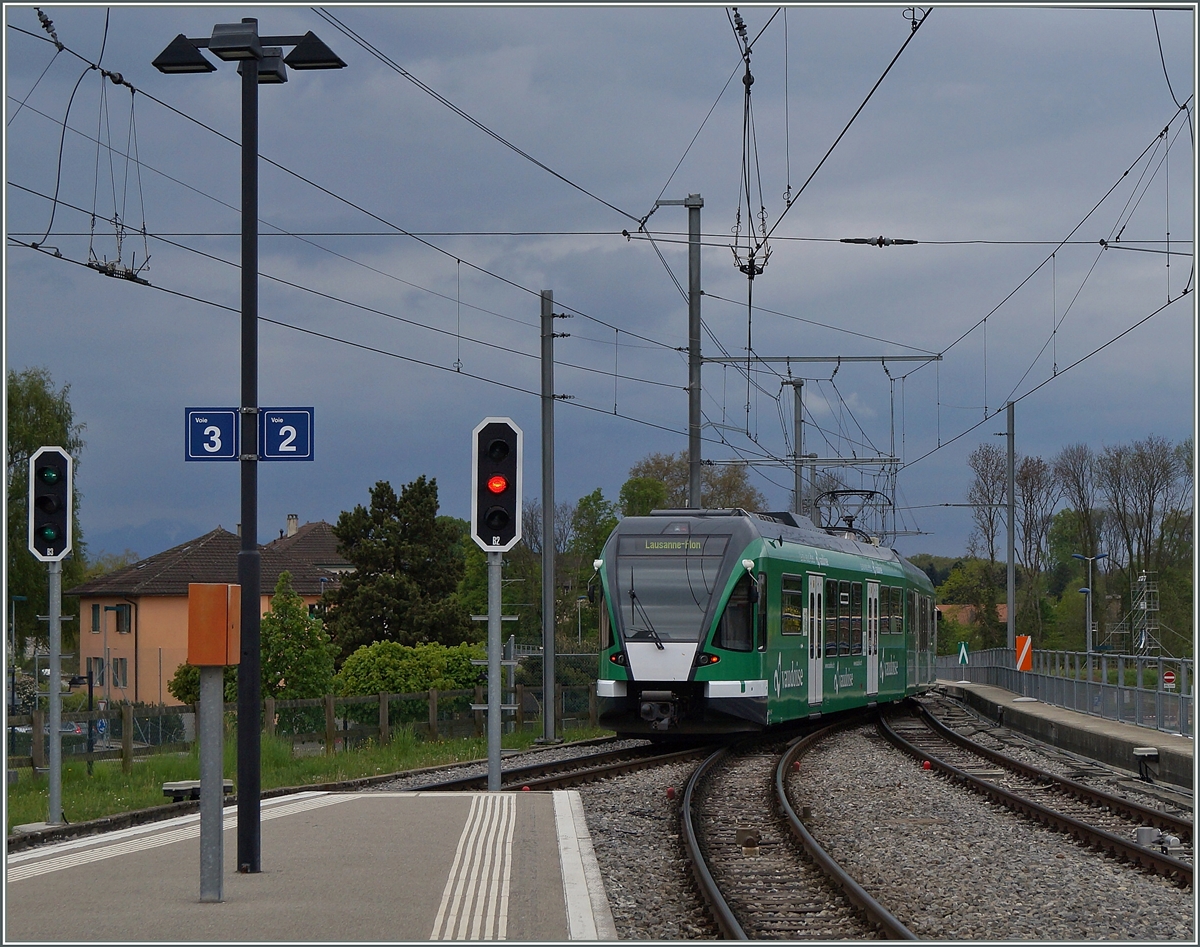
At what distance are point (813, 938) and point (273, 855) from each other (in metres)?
3.82

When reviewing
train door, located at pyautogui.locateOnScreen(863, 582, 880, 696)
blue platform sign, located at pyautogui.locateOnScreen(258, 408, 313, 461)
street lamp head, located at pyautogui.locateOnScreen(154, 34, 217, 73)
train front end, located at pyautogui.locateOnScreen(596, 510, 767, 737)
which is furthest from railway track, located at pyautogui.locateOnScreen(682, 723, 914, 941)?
train door, located at pyautogui.locateOnScreen(863, 582, 880, 696)

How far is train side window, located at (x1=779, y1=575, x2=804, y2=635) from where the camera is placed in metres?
22.1

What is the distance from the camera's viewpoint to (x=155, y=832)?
38.9ft

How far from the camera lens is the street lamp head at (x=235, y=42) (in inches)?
405

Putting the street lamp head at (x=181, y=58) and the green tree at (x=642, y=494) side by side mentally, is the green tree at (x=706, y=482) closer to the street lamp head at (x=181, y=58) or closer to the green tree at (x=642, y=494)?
the green tree at (x=642, y=494)

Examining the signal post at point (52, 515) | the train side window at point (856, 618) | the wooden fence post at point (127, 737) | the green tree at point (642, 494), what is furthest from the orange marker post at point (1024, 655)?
the green tree at point (642, 494)

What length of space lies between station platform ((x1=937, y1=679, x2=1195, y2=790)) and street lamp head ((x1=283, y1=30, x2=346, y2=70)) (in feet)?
37.4

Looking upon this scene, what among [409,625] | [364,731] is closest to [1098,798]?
[364,731]

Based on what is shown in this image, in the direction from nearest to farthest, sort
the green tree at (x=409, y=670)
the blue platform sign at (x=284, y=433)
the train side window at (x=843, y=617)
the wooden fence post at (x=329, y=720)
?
the blue platform sign at (x=284, y=433), the wooden fence post at (x=329, y=720), the train side window at (x=843, y=617), the green tree at (x=409, y=670)

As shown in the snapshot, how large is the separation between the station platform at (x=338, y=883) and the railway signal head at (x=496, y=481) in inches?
93.9

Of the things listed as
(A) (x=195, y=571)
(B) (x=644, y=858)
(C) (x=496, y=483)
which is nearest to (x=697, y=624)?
(C) (x=496, y=483)

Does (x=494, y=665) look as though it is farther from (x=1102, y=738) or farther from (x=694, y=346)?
(x=694, y=346)

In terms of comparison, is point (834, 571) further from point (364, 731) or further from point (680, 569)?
point (364, 731)

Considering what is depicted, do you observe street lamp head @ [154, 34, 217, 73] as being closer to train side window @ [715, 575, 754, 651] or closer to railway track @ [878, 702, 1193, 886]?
railway track @ [878, 702, 1193, 886]
